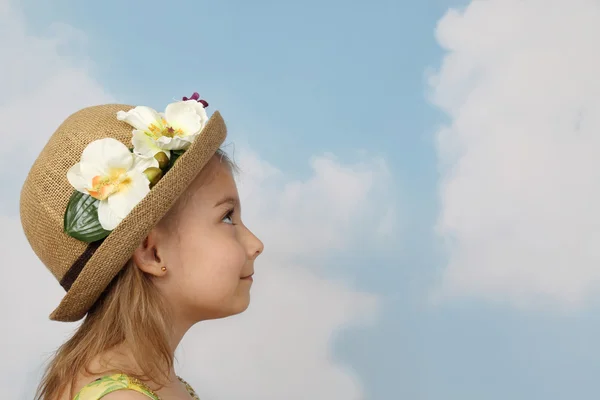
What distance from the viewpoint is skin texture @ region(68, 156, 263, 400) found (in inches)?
61.8

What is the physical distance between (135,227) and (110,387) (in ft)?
0.96

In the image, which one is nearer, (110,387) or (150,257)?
(110,387)

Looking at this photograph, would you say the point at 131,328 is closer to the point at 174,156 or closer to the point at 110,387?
the point at 110,387

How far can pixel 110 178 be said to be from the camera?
1512mm

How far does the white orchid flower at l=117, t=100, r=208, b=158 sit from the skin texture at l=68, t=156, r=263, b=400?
0.31ft

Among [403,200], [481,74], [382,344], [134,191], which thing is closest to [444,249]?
[403,200]

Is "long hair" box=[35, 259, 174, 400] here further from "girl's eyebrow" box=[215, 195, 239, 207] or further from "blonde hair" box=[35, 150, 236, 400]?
"girl's eyebrow" box=[215, 195, 239, 207]

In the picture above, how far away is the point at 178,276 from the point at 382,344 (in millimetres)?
1162

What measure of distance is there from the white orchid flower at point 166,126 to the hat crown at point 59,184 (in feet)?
0.11

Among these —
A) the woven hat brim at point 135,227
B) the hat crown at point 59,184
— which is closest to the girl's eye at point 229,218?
the woven hat brim at point 135,227

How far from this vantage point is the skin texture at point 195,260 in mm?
1570

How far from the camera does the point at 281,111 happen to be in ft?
8.56

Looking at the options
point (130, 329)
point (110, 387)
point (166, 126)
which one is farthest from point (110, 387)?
point (166, 126)

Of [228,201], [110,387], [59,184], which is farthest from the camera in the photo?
[228,201]
